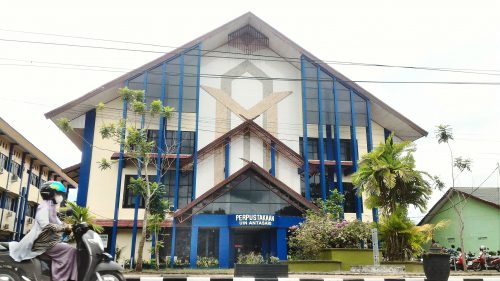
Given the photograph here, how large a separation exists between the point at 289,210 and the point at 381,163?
18.4ft

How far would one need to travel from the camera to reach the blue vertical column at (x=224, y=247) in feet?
63.4

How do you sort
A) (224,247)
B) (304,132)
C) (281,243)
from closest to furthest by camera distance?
1. (224,247)
2. (281,243)
3. (304,132)

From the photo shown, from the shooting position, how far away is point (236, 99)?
25.5m

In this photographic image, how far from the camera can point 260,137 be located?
78.9ft

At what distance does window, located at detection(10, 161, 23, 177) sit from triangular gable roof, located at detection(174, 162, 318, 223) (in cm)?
1557

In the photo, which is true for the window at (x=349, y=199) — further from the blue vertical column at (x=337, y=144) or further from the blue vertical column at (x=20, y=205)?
the blue vertical column at (x=20, y=205)

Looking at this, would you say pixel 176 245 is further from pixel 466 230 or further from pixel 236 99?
pixel 466 230

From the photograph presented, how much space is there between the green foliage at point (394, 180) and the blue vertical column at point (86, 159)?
14270mm

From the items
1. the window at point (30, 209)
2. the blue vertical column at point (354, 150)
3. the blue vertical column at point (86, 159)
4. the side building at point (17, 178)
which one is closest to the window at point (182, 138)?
the blue vertical column at point (86, 159)

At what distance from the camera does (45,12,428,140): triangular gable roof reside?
917 inches

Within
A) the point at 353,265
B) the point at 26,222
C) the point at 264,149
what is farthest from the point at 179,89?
the point at 26,222

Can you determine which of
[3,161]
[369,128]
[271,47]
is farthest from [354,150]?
[3,161]

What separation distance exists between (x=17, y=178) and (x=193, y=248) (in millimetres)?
16304

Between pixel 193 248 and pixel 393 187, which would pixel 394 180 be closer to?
pixel 393 187
